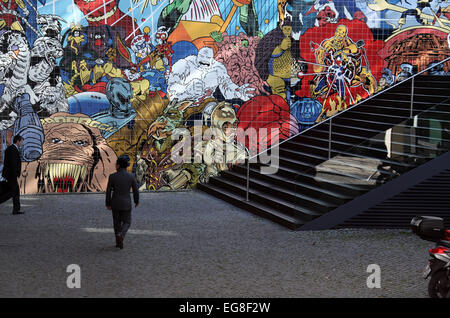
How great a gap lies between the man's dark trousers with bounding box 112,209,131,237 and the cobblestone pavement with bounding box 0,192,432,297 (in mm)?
308

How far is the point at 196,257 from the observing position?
32.8 feet

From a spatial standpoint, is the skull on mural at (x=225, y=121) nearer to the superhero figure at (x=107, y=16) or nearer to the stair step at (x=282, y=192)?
the stair step at (x=282, y=192)

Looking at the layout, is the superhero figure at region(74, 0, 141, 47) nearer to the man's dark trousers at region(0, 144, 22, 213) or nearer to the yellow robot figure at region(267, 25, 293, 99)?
the yellow robot figure at region(267, 25, 293, 99)

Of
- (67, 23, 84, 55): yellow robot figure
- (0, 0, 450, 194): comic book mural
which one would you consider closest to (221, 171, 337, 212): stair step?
(0, 0, 450, 194): comic book mural

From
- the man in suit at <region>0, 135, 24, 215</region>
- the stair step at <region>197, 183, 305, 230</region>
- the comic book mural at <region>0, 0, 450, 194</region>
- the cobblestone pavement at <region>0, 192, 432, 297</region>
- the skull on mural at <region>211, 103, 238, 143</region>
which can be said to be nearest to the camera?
the cobblestone pavement at <region>0, 192, 432, 297</region>

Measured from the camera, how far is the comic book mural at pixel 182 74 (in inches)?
630

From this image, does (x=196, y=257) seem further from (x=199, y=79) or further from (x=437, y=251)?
(x=199, y=79)

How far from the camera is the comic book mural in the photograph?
630 inches

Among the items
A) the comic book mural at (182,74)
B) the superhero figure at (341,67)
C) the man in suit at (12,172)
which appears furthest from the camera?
the superhero figure at (341,67)

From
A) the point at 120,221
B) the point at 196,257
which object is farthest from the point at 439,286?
the point at 120,221

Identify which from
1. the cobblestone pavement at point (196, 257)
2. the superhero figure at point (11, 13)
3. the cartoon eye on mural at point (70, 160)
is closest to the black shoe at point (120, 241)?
the cobblestone pavement at point (196, 257)

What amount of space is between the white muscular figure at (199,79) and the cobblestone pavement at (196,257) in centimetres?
393

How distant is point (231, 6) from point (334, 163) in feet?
20.5
